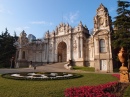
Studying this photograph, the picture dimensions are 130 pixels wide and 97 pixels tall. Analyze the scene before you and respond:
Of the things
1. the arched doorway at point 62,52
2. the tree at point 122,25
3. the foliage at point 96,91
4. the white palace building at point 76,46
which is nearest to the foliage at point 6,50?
the white palace building at point 76,46

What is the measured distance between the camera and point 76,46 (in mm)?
38062

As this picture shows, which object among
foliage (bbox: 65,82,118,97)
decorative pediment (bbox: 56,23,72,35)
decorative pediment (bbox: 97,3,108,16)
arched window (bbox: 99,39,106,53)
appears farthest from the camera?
decorative pediment (bbox: 56,23,72,35)

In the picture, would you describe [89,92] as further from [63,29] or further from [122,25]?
[63,29]

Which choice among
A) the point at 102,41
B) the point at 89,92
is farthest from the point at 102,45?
the point at 89,92

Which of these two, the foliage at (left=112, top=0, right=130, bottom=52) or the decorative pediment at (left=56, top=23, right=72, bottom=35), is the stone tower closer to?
the foliage at (left=112, top=0, right=130, bottom=52)

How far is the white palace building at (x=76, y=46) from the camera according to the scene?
1085 inches

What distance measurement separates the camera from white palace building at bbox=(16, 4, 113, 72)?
1085 inches

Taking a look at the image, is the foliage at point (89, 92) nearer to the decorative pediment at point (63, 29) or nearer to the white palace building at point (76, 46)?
the white palace building at point (76, 46)

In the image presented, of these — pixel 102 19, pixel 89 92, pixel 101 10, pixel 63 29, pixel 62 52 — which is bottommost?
pixel 89 92

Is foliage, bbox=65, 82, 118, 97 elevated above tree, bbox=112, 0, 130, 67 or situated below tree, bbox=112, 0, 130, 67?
below

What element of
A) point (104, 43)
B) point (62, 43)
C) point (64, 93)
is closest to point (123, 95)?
point (64, 93)

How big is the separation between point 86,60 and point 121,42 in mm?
14603

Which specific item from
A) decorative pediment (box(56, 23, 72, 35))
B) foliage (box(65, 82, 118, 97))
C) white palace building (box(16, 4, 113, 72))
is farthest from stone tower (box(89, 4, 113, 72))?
foliage (box(65, 82, 118, 97))

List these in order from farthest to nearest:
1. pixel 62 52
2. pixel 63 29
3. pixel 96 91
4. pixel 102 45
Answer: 1. pixel 62 52
2. pixel 63 29
3. pixel 102 45
4. pixel 96 91
